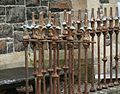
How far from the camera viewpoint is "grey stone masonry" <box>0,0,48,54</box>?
6.41 metres

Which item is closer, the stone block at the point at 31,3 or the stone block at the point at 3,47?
the stone block at the point at 3,47

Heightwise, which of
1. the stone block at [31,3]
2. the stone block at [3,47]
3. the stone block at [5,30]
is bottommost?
the stone block at [3,47]

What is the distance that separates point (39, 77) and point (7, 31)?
9.06 ft

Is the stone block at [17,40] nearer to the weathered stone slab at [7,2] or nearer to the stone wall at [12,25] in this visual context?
the stone wall at [12,25]

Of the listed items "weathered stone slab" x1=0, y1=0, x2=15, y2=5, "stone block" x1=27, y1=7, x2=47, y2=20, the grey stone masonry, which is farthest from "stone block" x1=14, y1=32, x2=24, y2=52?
"weathered stone slab" x1=0, y1=0, x2=15, y2=5

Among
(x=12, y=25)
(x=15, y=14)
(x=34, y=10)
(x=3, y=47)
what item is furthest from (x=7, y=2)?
(x=3, y=47)

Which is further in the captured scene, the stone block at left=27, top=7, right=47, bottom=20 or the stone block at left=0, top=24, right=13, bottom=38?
A: the stone block at left=27, top=7, right=47, bottom=20

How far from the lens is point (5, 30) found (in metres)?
6.42

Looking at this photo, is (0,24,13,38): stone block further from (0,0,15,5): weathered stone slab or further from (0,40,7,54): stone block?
(0,0,15,5): weathered stone slab

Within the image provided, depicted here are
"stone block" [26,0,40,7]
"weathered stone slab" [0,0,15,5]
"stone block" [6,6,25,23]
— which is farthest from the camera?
"stone block" [26,0,40,7]

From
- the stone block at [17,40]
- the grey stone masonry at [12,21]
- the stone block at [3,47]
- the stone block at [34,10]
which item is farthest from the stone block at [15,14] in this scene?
the stone block at [3,47]

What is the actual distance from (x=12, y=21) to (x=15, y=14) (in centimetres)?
14

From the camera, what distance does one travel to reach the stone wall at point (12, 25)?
640 centimetres

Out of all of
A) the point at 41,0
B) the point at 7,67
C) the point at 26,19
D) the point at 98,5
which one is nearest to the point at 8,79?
the point at 7,67
